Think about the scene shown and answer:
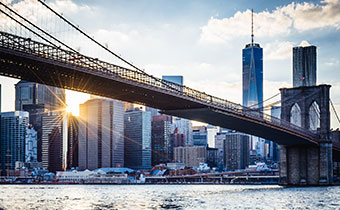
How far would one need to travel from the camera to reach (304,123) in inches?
3182

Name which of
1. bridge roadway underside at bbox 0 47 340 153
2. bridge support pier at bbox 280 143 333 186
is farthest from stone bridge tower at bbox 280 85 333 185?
bridge roadway underside at bbox 0 47 340 153

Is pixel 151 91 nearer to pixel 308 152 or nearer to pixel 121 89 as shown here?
pixel 121 89

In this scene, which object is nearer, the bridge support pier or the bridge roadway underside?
the bridge roadway underside

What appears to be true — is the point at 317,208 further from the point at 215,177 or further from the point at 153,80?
the point at 215,177

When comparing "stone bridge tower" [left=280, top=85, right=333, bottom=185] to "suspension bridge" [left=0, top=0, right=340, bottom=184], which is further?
"stone bridge tower" [left=280, top=85, right=333, bottom=185]

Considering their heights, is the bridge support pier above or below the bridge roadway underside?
below

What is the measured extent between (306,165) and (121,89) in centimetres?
3607

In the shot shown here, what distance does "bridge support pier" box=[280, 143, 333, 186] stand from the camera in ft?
→ 247

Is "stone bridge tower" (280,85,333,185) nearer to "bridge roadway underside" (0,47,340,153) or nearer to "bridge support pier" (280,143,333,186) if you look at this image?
"bridge support pier" (280,143,333,186)

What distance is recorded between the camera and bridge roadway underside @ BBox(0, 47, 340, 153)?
41.9 meters

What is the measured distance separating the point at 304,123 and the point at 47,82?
44460 mm

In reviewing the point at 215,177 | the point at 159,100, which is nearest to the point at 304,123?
the point at 159,100

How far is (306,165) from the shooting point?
254 feet

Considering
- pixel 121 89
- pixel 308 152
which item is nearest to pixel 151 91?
pixel 121 89
